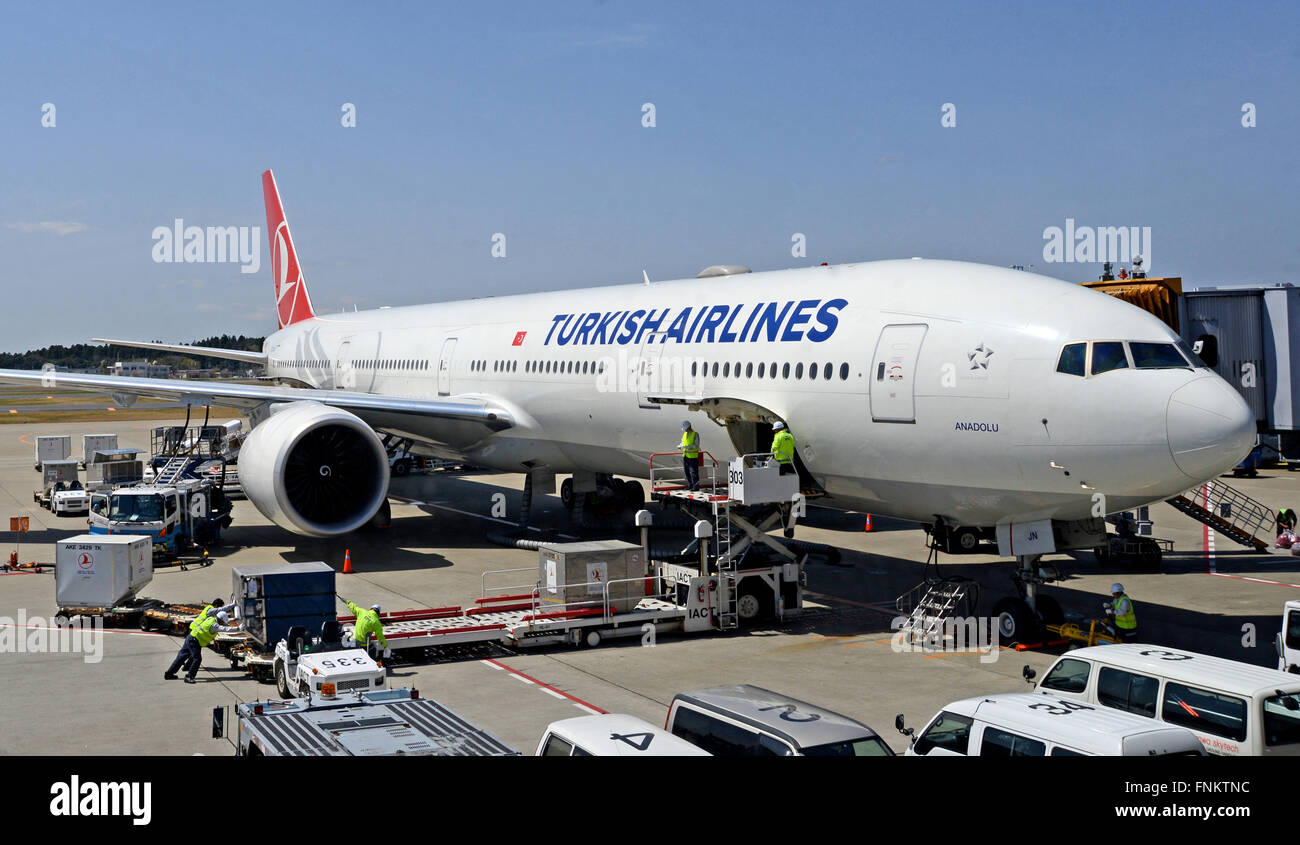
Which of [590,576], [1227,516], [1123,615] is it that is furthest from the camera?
[1227,516]

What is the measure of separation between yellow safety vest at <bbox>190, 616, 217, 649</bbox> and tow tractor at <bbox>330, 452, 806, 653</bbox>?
7.64 ft

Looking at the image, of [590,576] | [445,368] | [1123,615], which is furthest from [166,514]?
[1123,615]

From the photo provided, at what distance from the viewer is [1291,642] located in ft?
44.5

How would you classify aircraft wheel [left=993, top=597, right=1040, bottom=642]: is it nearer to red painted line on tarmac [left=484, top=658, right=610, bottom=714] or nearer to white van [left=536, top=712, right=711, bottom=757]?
red painted line on tarmac [left=484, top=658, right=610, bottom=714]

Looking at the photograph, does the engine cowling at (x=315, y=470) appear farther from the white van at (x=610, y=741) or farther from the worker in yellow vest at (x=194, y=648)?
the white van at (x=610, y=741)

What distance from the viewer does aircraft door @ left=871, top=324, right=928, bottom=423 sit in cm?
1565

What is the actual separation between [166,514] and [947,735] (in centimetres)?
1874

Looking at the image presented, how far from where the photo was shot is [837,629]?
1725 cm

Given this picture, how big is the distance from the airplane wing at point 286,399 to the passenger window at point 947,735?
1592cm

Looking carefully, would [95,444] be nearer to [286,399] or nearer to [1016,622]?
[286,399]

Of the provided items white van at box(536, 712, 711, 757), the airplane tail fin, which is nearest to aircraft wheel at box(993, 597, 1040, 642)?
white van at box(536, 712, 711, 757)

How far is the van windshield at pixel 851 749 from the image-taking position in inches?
332
